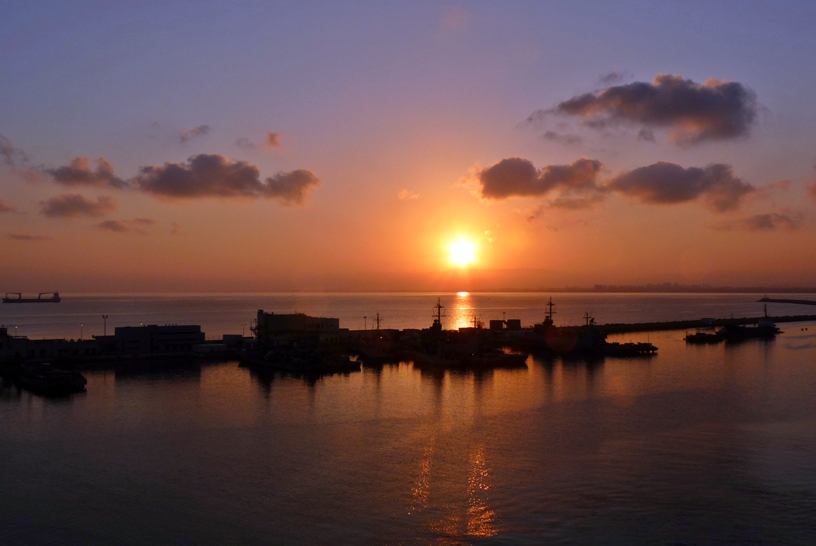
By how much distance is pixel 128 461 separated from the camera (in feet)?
71.7

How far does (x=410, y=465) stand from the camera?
2116 centimetres

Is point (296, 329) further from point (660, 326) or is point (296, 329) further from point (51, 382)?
point (660, 326)

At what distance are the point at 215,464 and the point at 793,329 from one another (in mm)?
101339

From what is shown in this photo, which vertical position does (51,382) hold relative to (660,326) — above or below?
below

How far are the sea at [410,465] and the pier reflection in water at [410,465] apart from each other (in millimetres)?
77

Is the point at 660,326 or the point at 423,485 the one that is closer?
the point at 423,485

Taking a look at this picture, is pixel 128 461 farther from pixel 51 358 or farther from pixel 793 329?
pixel 793 329

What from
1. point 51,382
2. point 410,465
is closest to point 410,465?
point 410,465

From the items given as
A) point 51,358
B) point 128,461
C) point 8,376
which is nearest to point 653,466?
point 128,461

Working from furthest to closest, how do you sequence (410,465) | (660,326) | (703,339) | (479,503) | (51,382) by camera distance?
(660,326), (703,339), (51,382), (410,465), (479,503)

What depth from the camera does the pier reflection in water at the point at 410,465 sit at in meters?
15.9

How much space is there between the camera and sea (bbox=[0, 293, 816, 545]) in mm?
15875

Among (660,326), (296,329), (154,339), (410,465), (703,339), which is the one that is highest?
(296,329)

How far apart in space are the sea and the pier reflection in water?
0.25ft
